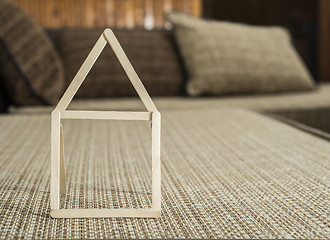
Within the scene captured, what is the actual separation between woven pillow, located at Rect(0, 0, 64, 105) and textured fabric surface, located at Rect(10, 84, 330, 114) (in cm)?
6

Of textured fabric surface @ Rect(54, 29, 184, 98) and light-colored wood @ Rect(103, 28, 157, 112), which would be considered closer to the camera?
light-colored wood @ Rect(103, 28, 157, 112)

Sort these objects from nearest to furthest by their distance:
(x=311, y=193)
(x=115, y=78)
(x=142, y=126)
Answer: (x=311, y=193) < (x=142, y=126) < (x=115, y=78)

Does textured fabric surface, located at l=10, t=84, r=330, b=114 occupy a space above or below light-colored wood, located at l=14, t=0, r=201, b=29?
below

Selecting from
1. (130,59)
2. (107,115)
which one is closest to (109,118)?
(107,115)

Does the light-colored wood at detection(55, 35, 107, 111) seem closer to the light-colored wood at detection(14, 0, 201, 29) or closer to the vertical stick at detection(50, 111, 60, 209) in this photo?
the vertical stick at detection(50, 111, 60, 209)

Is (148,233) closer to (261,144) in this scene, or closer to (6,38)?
(261,144)

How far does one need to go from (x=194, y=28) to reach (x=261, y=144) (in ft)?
3.39

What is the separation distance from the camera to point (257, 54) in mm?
1737

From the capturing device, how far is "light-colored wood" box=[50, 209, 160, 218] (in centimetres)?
43

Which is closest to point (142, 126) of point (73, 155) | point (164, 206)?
point (73, 155)

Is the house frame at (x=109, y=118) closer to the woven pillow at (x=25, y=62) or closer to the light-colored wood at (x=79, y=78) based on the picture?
the light-colored wood at (x=79, y=78)

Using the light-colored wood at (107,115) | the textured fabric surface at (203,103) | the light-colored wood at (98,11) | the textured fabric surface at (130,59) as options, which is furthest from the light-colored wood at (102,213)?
the light-colored wood at (98,11)

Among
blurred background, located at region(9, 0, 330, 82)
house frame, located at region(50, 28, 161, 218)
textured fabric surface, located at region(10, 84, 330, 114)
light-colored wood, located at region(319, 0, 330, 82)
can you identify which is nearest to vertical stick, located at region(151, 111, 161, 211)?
house frame, located at region(50, 28, 161, 218)

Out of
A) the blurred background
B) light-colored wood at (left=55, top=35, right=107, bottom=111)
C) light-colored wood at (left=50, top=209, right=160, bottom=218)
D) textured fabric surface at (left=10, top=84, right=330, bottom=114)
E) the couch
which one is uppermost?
the blurred background
